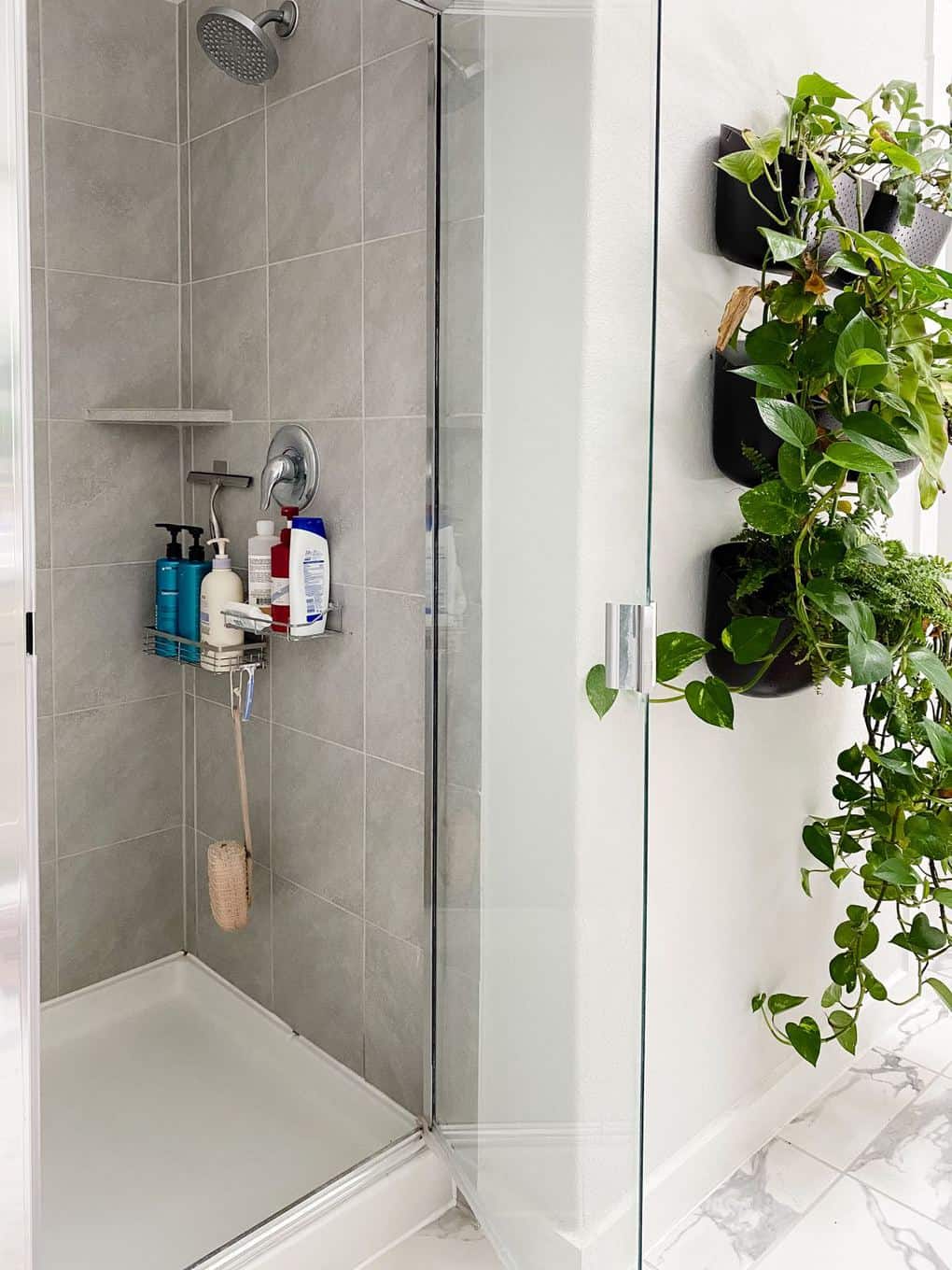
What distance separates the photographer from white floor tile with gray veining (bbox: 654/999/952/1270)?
1272 mm

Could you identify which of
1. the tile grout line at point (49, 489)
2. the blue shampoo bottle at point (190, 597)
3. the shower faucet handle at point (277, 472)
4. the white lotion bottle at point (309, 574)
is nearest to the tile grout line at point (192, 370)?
the blue shampoo bottle at point (190, 597)

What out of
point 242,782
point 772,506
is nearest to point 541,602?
point 772,506

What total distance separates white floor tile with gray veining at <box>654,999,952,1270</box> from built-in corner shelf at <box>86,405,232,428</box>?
1.46 m

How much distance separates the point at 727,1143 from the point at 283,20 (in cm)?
185

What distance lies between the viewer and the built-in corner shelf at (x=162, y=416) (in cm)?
176

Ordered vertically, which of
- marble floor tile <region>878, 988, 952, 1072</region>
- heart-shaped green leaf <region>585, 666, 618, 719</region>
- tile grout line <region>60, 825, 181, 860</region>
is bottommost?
marble floor tile <region>878, 988, 952, 1072</region>

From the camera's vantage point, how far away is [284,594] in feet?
5.25

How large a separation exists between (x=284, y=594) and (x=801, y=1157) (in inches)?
45.5

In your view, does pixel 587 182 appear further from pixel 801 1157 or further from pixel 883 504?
pixel 801 1157

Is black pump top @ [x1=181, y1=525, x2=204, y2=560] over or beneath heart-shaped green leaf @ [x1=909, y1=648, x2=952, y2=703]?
over

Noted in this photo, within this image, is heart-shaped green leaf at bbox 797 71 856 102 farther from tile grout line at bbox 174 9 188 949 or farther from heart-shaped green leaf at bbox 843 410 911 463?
tile grout line at bbox 174 9 188 949

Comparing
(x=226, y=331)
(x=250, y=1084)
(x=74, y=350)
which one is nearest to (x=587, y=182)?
(x=226, y=331)

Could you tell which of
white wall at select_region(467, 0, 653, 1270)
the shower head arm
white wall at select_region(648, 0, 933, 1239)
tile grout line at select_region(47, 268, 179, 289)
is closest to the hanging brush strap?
tile grout line at select_region(47, 268, 179, 289)

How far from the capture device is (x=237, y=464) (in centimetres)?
182
